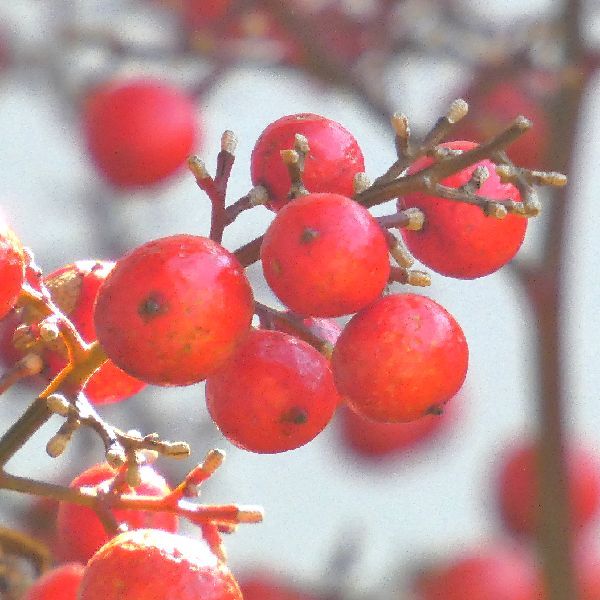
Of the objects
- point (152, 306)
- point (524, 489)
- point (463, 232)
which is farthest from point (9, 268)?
point (524, 489)

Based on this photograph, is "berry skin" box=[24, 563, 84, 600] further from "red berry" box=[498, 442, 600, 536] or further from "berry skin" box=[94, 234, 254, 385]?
"red berry" box=[498, 442, 600, 536]

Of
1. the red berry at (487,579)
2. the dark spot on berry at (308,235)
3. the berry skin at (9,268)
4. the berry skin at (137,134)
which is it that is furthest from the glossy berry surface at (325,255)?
the berry skin at (137,134)

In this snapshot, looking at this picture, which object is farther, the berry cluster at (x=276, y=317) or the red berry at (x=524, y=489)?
the red berry at (x=524, y=489)

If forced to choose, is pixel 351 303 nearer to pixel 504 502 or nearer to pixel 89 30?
pixel 504 502

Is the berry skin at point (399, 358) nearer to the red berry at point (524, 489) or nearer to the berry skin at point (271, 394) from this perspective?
the berry skin at point (271, 394)

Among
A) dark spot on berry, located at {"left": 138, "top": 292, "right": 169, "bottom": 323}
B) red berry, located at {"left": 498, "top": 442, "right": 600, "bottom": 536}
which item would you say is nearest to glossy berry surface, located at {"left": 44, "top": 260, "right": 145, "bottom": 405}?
dark spot on berry, located at {"left": 138, "top": 292, "right": 169, "bottom": 323}

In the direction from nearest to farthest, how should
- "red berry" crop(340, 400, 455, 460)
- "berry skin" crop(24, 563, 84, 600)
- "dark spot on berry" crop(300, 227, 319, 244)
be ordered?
"dark spot on berry" crop(300, 227, 319, 244), "berry skin" crop(24, 563, 84, 600), "red berry" crop(340, 400, 455, 460)
